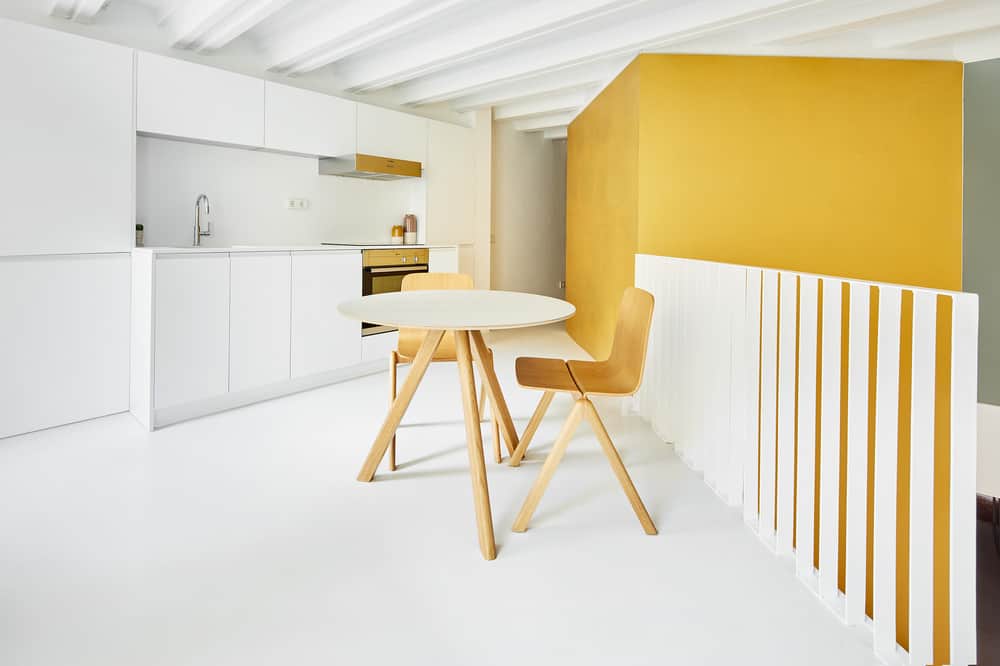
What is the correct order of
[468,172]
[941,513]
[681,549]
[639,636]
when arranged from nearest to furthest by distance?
[639,636]
[681,549]
[941,513]
[468,172]

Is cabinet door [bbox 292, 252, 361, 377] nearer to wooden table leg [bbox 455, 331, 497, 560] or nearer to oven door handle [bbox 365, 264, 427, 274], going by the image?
oven door handle [bbox 365, 264, 427, 274]

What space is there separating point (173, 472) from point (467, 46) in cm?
344

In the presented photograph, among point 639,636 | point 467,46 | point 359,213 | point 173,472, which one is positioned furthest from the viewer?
point 359,213

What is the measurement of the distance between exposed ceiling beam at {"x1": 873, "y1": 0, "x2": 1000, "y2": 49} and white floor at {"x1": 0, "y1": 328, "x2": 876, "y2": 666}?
354 cm

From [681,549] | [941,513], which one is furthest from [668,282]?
[941,513]

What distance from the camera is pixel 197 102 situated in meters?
3.96

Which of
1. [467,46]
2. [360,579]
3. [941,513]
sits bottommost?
[941,513]

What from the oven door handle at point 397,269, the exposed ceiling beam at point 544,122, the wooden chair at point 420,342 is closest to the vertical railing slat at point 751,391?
the wooden chair at point 420,342

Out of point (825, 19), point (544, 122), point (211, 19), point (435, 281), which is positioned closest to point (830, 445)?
point (435, 281)

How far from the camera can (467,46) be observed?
443 cm

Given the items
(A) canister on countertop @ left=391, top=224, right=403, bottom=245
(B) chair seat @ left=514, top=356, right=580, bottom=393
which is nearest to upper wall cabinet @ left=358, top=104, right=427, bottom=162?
(A) canister on countertop @ left=391, top=224, right=403, bottom=245

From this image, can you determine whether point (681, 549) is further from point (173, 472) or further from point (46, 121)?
point (46, 121)

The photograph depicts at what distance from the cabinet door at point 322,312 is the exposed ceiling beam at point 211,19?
4.96 feet

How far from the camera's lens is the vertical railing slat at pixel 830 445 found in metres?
1.83
